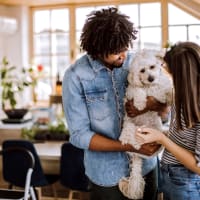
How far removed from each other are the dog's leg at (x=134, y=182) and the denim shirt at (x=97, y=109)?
3 centimetres

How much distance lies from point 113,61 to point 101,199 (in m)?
0.56

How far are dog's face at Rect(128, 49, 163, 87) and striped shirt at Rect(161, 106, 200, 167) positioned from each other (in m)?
0.14

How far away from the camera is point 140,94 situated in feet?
5.04

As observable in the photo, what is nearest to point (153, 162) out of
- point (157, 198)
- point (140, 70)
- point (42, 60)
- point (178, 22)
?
point (157, 198)

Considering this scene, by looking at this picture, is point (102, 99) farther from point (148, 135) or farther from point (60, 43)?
point (60, 43)

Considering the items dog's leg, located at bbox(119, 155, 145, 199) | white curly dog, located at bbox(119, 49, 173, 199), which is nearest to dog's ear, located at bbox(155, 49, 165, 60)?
white curly dog, located at bbox(119, 49, 173, 199)

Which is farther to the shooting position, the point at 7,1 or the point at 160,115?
the point at 7,1

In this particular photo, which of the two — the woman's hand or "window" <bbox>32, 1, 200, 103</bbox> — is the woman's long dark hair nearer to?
the woman's hand

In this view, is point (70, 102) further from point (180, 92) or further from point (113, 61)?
point (180, 92)

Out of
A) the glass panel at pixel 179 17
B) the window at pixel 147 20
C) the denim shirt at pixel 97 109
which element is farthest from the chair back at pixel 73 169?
the glass panel at pixel 179 17

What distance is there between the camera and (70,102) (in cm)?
152

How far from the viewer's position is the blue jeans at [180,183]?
57.2 inches

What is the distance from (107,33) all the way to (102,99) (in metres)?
0.26

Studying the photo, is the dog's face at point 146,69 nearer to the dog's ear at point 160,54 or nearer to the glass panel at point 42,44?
the dog's ear at point 160,54
